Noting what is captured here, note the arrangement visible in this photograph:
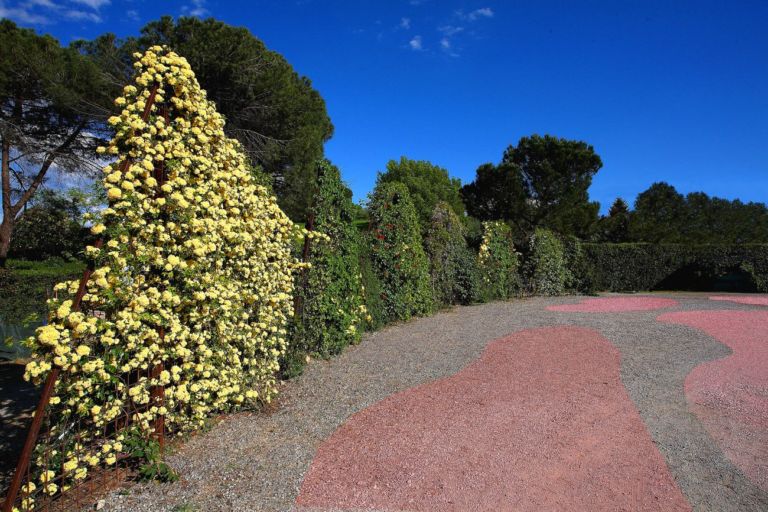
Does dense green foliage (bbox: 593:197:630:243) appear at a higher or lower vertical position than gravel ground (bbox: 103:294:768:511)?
higher

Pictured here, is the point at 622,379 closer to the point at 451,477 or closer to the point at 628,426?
the point at 628,426

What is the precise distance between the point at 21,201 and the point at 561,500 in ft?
62.7

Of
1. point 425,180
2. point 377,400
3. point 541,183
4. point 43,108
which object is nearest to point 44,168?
point 43,108

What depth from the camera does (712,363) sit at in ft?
19.4

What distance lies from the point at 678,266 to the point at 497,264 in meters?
9.25

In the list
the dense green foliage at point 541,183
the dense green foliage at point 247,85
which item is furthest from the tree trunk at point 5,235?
the dense green foliage at point 541,183

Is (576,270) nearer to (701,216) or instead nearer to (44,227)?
(701,216)

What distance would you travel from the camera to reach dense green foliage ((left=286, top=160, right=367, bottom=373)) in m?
5.76

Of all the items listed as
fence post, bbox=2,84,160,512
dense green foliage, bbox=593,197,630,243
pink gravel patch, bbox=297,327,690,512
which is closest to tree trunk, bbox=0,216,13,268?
fence post, bbox=2,84,160,512

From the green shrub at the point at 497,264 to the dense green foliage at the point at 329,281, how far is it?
6257 mm

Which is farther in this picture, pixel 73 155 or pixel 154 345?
pixel 73 155

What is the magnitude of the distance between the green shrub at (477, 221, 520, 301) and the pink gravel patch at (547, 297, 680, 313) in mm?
1878

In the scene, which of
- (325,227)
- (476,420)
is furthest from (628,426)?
(325,227)

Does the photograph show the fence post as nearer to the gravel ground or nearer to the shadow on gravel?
the gravel ground
